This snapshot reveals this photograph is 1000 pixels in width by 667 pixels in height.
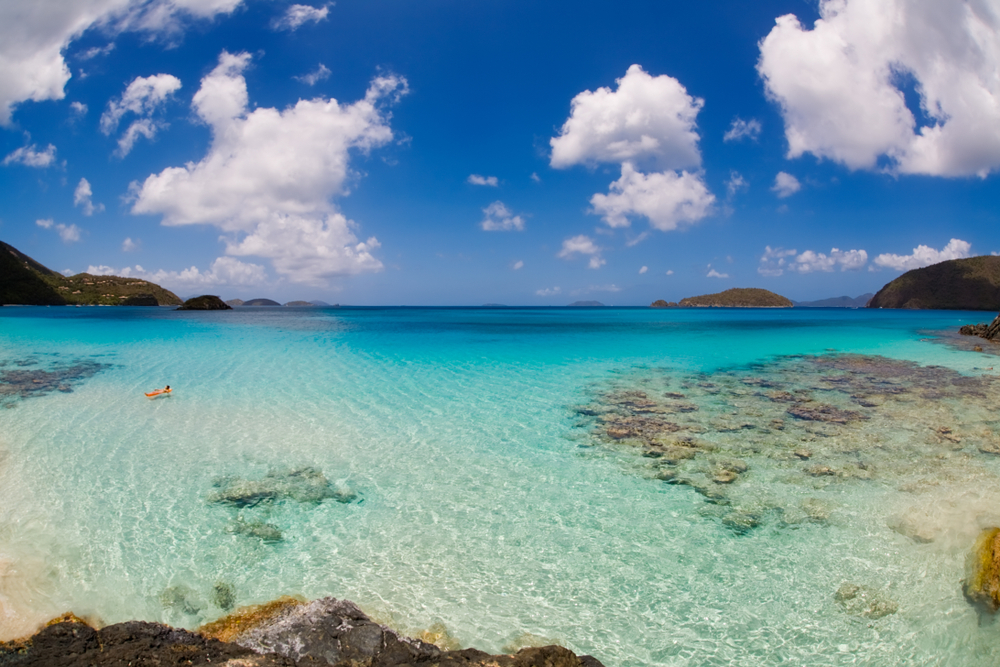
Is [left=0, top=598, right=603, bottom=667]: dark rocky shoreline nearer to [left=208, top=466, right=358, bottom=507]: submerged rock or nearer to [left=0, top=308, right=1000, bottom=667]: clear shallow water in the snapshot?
[left=0, top=308, right=1000, bottom=667]: clear shallow water

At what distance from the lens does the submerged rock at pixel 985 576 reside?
16.9 feet

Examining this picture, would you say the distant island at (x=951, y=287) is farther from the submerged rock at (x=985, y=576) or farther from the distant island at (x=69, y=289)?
the distant island at (x=69, y=289)

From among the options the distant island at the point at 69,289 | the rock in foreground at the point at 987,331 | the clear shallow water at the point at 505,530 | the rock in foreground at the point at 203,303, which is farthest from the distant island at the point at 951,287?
the distant island at the point at 69,289

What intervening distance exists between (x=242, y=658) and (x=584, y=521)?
15.1 feet

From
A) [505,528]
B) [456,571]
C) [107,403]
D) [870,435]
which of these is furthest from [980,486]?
[107,403]

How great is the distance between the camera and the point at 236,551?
6199 millimetres

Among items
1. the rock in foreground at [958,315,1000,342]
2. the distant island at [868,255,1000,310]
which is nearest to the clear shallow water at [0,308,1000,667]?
the rock in foreground at [958,315,1000,342]

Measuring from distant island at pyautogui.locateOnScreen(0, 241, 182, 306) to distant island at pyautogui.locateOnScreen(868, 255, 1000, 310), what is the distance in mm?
275289

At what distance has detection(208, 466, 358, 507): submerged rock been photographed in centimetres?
774

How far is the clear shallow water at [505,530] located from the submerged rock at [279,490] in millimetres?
218

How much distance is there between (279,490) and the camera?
809 cm

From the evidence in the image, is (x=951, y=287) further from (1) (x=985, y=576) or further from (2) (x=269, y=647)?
(2) (x=269, y=647)

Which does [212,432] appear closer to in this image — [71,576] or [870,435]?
[71,576]

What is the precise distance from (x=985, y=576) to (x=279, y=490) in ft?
31.8
